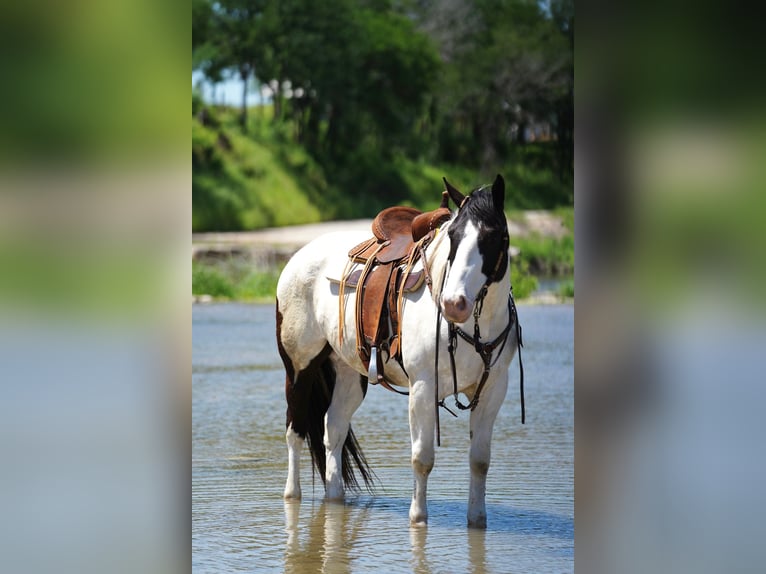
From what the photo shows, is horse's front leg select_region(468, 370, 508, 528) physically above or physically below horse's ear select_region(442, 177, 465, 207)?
below

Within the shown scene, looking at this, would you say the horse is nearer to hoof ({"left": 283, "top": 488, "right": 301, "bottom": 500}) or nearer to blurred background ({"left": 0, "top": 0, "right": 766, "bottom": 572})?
hoof ({"left": 283, "top": 488, "right": 301, "bottom": 500})

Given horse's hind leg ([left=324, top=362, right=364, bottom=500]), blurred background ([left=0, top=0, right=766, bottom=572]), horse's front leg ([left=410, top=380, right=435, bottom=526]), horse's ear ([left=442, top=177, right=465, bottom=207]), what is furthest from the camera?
horse's hind leg ([left=324, top=362, right=364, bottom=500])

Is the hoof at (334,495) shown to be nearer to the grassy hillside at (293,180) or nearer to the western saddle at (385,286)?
the western saddle at (385,286)

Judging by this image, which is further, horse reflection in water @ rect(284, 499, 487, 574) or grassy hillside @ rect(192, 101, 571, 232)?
grassy hillside @ rect(192, 101, 571, 232)

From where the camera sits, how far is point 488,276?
14.5 ft

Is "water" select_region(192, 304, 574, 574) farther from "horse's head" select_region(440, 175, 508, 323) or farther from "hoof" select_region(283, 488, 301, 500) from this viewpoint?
"horse's head" select_region(440, 175, 508, 323)

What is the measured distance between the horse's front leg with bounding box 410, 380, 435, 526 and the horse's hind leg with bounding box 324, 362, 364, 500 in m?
0.80

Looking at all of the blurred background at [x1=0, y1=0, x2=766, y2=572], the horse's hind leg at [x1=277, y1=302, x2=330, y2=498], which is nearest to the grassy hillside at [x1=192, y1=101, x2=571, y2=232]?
the horse's hind leg at [x1=277, y1=302, x2=330, y2=498]

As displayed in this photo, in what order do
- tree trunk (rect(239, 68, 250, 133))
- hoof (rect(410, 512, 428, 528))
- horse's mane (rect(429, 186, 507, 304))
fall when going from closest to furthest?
horse's mane (rect(429, 186, 507, 304)) < hoof (rect(410, 512, 428, 528)) < tree trunk (rect(239, 68, 250, 133))

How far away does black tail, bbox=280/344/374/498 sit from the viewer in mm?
5793

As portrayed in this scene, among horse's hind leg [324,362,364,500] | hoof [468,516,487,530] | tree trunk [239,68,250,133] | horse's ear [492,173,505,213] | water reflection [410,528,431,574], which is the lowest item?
water reflection [410,528,431,574]

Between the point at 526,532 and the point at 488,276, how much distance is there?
1411 mm
